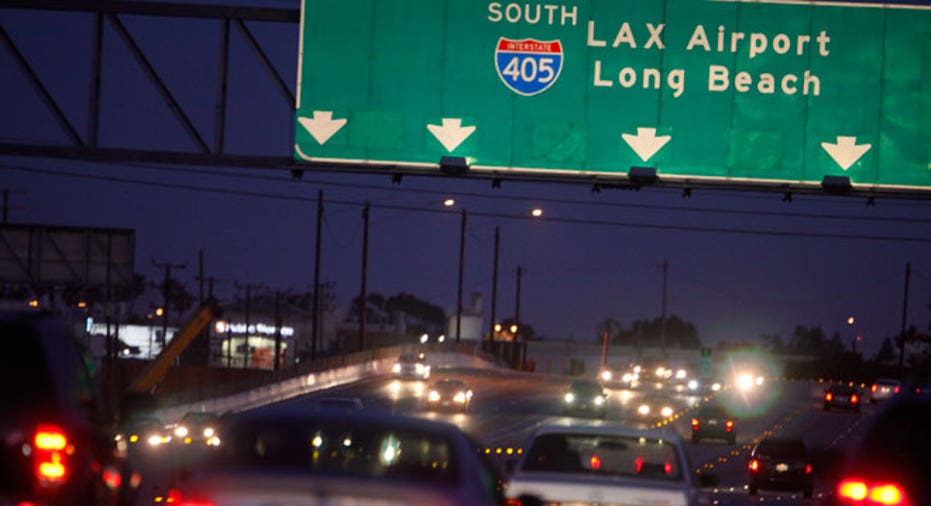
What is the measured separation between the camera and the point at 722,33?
25.1m

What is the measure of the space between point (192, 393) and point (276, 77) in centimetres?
3570

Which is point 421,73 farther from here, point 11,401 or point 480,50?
point 11,401

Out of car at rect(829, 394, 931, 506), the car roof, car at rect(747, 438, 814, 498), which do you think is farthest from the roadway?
car at rect(829, 394, 931, 506)

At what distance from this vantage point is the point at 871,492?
36.7ft

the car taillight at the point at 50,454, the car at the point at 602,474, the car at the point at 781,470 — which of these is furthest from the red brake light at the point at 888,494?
the car at the point at 781,470

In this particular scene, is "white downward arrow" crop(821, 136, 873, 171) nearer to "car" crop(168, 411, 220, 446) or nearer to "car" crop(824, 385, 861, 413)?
"car" crop(168, 411, 220, 446)

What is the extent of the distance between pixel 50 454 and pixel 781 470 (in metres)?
29.6

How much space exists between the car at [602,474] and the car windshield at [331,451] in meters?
2.25

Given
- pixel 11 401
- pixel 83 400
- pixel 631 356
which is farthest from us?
pixel 631 356

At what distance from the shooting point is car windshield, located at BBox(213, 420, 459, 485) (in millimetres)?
9680

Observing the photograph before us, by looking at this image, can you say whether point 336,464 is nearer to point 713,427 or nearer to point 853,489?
point 853,489

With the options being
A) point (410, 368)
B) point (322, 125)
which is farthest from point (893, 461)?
point (410, 368)

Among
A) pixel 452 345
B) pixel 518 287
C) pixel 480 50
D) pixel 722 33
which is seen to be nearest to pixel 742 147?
pixel 722 33

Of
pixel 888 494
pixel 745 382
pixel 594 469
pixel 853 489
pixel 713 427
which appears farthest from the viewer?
pixel 745 382
